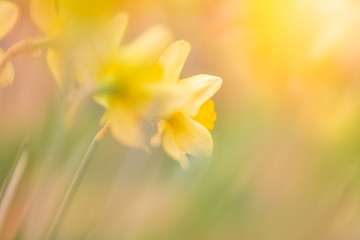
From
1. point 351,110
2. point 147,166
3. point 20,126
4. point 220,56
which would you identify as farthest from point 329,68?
point 20,126

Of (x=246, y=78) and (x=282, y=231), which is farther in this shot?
(x=246, y=78)

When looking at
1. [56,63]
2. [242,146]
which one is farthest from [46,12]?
[242,146]

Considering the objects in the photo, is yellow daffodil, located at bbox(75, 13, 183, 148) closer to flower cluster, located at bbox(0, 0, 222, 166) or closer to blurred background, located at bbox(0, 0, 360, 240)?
flower cluster, located at bbox(0, 0, 222, 166)

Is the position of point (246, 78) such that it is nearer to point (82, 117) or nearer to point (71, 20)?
point (82, 117)

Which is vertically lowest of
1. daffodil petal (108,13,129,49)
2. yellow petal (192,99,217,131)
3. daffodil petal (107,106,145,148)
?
daffodil petal (107,106,145,148)

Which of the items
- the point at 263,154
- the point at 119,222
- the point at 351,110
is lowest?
the point at 119,222

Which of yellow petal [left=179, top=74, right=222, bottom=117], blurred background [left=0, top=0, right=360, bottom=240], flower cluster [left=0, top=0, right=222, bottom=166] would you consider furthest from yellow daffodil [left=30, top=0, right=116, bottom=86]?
blurred background [left=0, top=0, right=360, bottom=240]

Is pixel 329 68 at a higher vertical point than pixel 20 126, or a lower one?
higher
